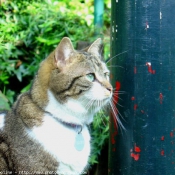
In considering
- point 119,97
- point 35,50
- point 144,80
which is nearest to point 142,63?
point 144,80

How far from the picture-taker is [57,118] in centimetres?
319

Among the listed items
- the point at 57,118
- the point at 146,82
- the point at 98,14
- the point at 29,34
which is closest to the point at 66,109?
the point at 57,118

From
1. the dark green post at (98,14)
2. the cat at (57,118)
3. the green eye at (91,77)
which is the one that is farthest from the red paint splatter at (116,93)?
the dark green post at (98,14)

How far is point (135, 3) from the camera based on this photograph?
3.19 metres

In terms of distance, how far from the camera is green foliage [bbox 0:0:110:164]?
204 inches

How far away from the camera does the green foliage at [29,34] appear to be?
5180 mm

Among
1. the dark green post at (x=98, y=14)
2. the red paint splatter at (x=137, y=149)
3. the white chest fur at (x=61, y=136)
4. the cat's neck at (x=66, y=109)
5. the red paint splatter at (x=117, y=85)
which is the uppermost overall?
the dark green post at (x=98, y=14)

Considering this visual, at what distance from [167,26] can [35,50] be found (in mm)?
2533

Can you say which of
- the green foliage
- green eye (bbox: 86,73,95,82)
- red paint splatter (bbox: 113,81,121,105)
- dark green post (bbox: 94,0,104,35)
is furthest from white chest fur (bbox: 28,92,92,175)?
dark green post (bbox: 94,0,104,35)

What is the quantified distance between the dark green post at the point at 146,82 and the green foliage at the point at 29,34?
186cm

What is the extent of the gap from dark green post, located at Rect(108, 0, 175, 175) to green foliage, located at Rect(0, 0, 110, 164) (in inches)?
73.4

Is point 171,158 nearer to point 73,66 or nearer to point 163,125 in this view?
point 163,125

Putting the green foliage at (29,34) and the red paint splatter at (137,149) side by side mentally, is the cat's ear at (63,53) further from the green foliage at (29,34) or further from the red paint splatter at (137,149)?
the green foliage at (29,34)

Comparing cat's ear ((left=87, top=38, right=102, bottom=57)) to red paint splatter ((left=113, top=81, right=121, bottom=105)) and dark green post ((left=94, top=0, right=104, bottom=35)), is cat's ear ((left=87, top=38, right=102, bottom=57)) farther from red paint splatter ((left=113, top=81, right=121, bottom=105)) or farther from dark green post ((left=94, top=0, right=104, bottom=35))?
dark green post ((left=94, top=0, right=104, bottom=35))
